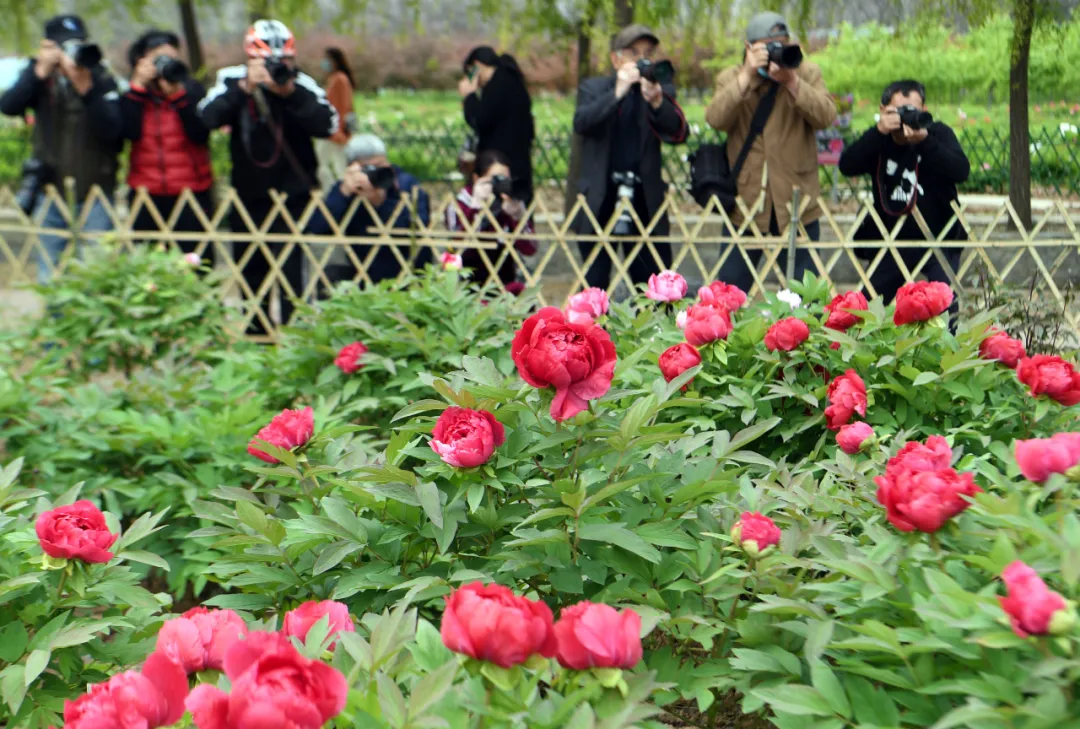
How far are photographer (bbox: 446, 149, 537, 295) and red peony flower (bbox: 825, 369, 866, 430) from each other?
12.3ft

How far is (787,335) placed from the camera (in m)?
2.55

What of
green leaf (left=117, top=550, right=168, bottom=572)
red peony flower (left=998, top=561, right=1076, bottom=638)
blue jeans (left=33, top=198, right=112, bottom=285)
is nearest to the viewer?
red peony flower (left=998, top=561, right=1076, bottom=638)

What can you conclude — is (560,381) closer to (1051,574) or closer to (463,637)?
(463,637)

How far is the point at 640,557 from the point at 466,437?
327 millimetres

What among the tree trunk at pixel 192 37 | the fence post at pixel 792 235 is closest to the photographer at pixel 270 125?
the fence post at pixel 792 235

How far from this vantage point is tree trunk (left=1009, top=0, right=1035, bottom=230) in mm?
5469

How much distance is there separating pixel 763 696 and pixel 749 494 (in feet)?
1.68

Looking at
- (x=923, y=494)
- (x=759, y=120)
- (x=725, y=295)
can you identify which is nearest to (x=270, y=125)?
(x=759, y=120)

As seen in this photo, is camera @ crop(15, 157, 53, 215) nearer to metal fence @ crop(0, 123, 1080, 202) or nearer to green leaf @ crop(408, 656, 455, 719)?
metal fence @ crop(0, 123, 1080, 202)

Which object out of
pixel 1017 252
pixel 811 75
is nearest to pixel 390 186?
pixel 811 75

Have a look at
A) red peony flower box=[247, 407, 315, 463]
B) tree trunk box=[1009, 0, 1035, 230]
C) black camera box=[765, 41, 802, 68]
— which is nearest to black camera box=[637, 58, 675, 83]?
black camera box=[765, 41, 802, 68]

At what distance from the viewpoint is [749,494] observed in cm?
183

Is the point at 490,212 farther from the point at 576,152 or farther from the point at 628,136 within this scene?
the point at 576,152

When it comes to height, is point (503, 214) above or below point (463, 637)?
below
